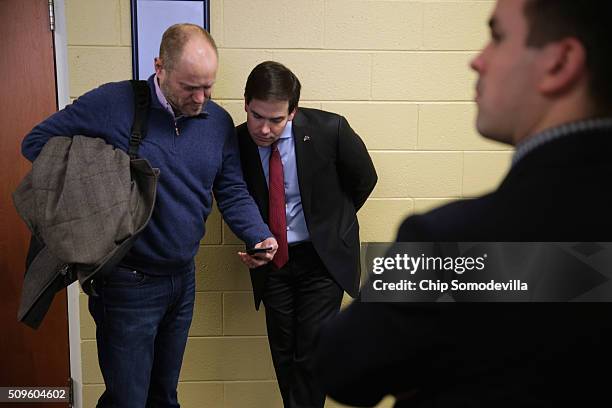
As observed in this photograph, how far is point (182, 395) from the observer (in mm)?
2227

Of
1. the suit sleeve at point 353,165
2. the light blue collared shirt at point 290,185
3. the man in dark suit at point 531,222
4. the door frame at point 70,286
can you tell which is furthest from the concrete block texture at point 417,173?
the man in dark suit at point 531,222

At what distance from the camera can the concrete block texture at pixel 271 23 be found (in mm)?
2021

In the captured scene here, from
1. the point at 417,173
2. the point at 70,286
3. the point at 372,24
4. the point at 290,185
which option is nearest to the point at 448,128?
the point at 417,173

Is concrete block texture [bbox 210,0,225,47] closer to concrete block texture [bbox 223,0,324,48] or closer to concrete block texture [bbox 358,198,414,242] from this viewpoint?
concrete block texture [bbox 223,0,324,48]

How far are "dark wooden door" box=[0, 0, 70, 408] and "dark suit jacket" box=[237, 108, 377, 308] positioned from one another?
0.78m

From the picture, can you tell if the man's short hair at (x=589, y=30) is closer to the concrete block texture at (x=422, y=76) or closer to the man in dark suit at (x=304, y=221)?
the man in dark suit at (x=304, y=221)

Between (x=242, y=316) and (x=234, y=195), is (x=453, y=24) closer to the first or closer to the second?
(x=234, y=195)

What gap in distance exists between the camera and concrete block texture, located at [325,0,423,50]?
6.75 ft

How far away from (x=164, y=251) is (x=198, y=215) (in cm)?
14

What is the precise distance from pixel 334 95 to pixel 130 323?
3.52ft

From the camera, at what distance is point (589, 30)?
0.47 meters

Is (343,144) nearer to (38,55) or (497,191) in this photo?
(38,55)

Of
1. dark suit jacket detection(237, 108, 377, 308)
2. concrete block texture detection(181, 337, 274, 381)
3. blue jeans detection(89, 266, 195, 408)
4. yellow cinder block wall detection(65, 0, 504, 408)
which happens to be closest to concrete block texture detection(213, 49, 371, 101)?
yellow cinder block wall detection(65, 0, 504, 408)

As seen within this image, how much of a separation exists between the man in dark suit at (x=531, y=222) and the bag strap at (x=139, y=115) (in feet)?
3.89
